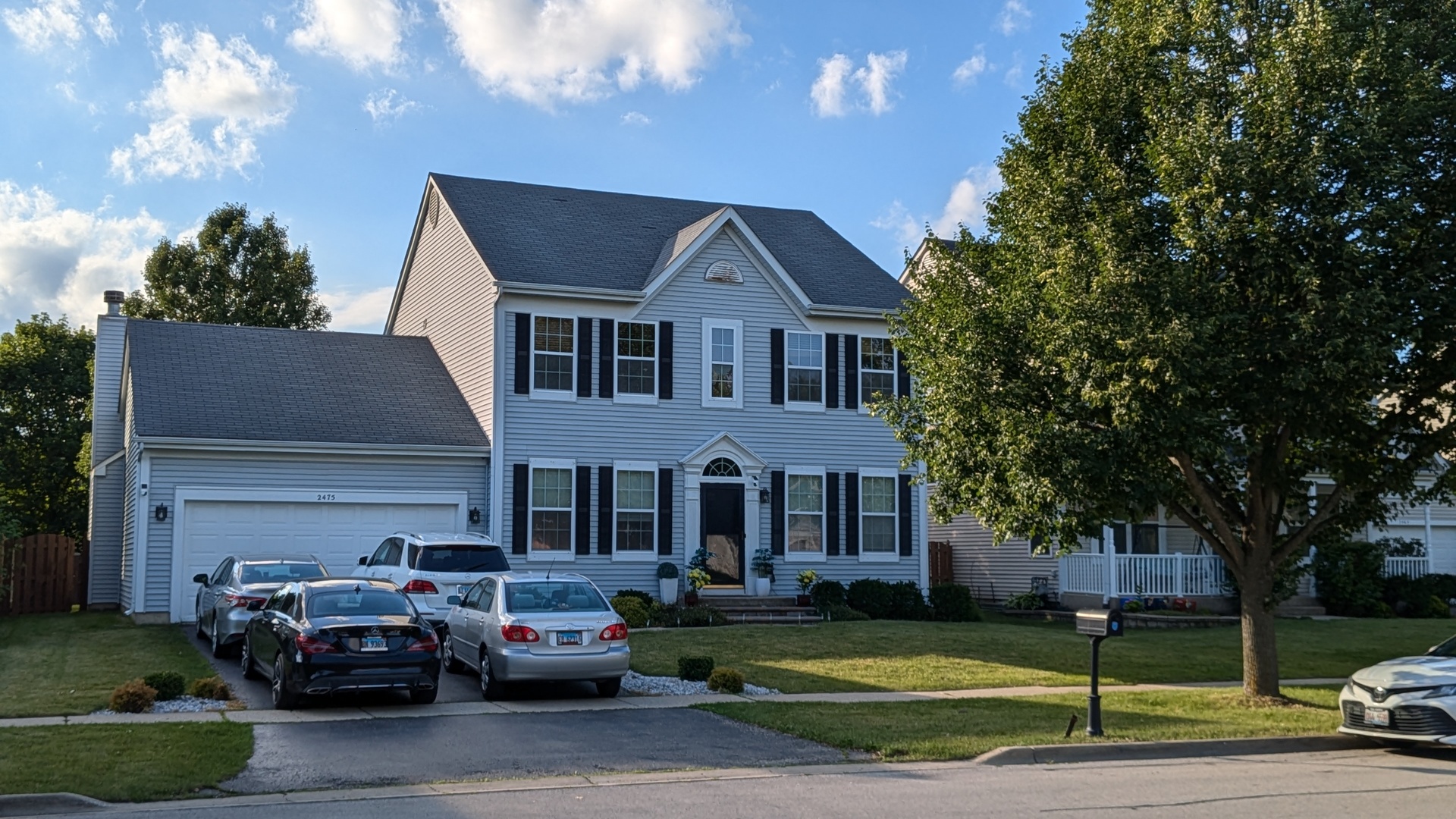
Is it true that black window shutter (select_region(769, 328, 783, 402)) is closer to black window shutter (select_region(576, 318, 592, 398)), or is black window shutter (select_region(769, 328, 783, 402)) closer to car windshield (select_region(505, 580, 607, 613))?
black window shutter (select_region(576, 318, 592, 398))

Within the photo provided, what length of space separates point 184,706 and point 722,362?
15218mm

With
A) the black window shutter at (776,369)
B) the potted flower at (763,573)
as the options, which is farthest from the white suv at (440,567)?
the black window shutter at (776,369)

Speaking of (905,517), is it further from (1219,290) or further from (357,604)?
(357,604)

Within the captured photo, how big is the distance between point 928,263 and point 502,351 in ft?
53.9

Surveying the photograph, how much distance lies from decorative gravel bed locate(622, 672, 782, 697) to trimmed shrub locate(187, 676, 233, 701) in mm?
4724

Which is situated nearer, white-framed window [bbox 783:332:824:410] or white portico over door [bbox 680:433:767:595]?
white portico over door [bbox 680:433:767:595]

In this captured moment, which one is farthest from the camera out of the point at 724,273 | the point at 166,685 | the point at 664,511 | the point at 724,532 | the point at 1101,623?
the point at 724,273

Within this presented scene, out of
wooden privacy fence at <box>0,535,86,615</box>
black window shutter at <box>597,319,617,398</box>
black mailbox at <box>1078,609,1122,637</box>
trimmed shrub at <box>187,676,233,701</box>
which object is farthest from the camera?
black window shutter at <box>597,319,617,398</box>

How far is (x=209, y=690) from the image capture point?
46.7 feet

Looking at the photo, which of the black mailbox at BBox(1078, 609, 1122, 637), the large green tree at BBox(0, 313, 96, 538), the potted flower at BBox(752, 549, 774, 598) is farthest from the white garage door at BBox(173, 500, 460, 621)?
the large green tree at BBox(0, 313, 96, 538)

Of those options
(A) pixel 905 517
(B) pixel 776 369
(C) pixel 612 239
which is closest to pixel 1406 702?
(A) pixel 905 517

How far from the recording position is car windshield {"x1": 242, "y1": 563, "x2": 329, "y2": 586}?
18.8 meters

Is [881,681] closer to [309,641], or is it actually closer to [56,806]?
[309,641]

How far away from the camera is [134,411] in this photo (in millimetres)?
23844
